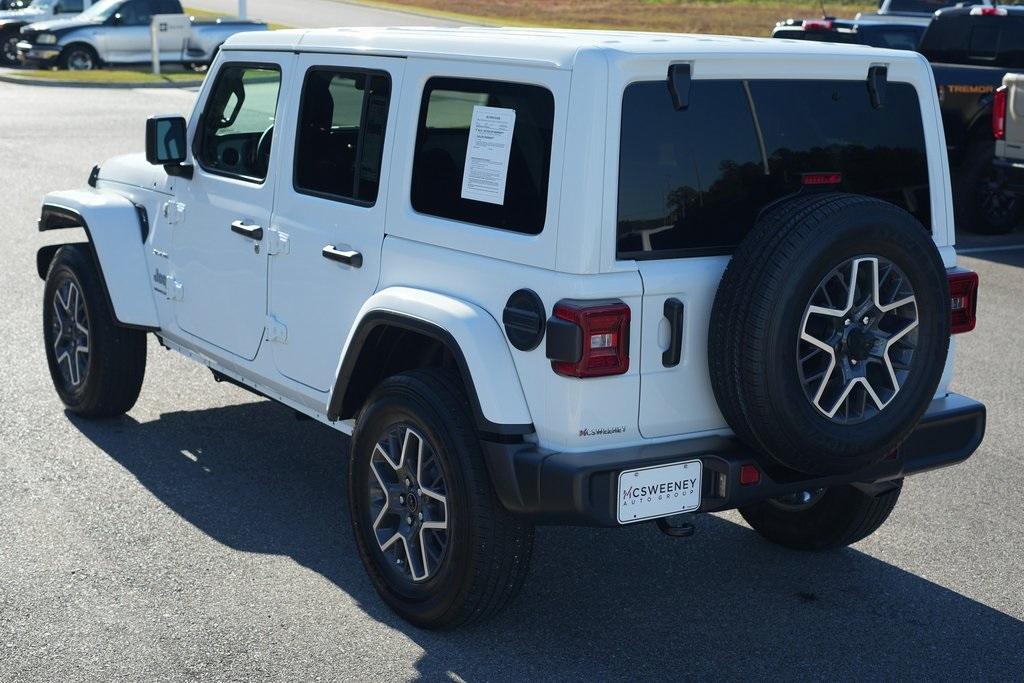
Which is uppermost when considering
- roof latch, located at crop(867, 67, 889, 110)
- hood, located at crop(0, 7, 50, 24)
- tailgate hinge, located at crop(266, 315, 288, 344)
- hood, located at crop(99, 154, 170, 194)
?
roof latch, located at crop(867, 67, 889, 110)

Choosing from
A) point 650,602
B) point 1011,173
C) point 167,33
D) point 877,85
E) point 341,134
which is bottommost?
point 650,602

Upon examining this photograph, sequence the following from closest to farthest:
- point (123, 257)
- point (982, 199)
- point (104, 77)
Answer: point (123, 257) < point (982, 199) < point (104, 77)

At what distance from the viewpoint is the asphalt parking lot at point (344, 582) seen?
430 centimetres

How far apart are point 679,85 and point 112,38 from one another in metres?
25.4

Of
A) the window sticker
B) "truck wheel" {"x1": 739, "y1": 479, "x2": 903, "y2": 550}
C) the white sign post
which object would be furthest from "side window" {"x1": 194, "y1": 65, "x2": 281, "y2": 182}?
the white sign post

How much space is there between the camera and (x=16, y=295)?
926cm

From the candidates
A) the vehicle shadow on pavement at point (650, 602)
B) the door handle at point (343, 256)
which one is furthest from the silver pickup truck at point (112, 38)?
the door handle at point (343, 256)

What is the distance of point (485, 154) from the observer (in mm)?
4246

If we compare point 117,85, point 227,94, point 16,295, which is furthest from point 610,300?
point 117,85

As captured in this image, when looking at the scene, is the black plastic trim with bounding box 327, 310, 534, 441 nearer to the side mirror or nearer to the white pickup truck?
the side mirror

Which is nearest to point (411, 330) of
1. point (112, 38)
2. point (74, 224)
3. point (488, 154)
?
point (488, 154)

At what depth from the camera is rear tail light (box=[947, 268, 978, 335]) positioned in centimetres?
469

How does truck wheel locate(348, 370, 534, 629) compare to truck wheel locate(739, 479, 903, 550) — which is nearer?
truck wheel locate(348, 370, 534, 629)

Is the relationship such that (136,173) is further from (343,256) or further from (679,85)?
(679,85)
